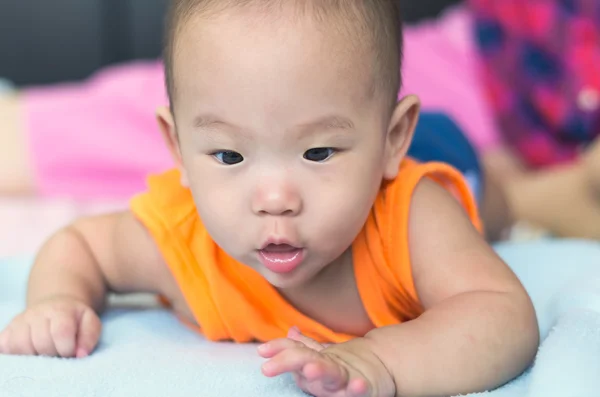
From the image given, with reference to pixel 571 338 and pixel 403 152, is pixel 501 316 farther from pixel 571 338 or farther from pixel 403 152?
pixel 403 152

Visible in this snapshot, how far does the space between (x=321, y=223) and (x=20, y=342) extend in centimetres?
38

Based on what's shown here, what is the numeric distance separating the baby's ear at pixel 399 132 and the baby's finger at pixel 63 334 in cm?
39

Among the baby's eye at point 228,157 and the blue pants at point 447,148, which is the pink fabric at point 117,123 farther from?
the baby's eye at point 228,157

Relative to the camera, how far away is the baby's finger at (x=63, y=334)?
2.99 ft

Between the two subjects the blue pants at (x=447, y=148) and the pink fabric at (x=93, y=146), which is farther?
the pink fabric at (x=93, y=146)

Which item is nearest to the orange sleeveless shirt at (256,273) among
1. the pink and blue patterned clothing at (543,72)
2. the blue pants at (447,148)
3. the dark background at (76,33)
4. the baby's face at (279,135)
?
the baby's face at (279,135)

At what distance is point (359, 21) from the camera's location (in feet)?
2.76

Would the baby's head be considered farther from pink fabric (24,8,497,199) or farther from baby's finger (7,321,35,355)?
pink fabric (24,8,497,199)

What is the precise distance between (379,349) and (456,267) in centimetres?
16

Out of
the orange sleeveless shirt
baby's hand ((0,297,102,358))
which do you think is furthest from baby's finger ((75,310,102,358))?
the orange sleeveless shirt

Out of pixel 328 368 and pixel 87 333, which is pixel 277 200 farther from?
pixel 87 333

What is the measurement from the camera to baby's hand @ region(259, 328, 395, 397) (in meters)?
0.69

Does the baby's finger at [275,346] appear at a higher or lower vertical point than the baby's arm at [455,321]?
higher

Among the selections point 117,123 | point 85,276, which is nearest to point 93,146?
point 117,123
